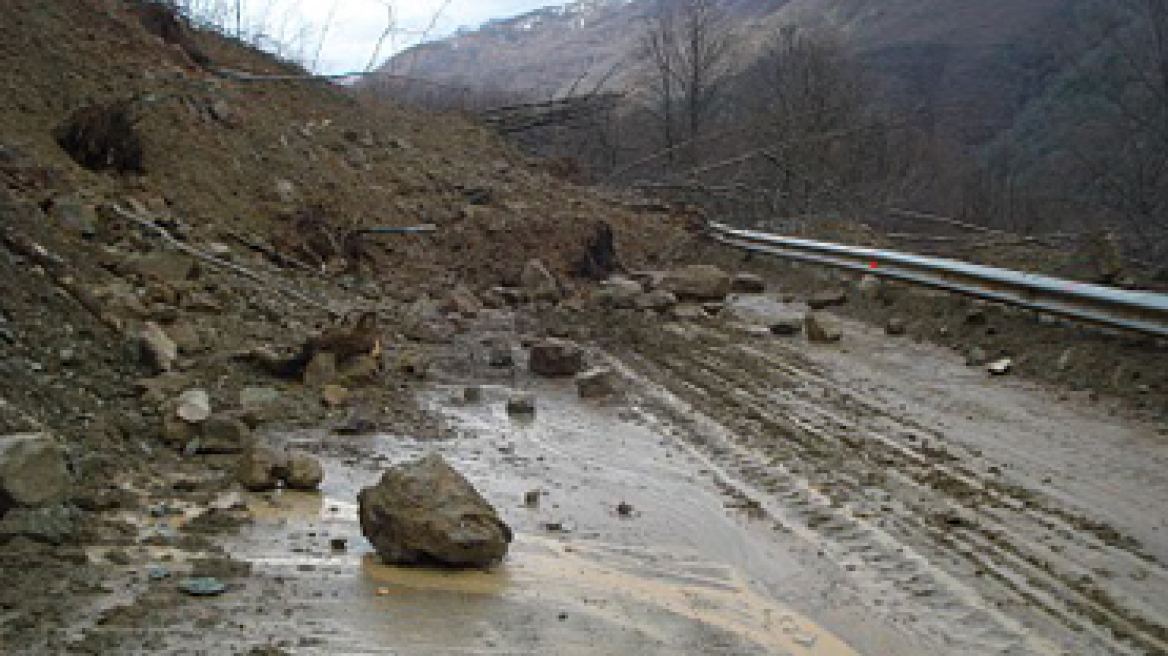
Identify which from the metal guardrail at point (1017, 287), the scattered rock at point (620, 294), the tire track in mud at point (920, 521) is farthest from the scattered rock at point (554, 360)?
the metal guardrail at point (1017, 287)

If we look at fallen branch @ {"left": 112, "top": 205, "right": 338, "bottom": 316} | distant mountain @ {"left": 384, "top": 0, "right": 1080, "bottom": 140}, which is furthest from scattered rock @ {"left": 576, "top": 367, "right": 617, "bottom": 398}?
distant mountain @ {"left": 384, "top": 0, "right": 1080, "bottom": 140}

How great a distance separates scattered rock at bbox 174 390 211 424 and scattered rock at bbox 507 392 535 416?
1.87 meters

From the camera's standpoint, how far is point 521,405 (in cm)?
628

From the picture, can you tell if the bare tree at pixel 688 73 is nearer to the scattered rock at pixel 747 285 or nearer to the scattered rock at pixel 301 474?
the scattered rock at pixel 747 285

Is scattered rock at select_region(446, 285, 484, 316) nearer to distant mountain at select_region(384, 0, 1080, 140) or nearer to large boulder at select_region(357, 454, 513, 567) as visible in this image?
large boulder at select_region(357, 454, 513, 567)

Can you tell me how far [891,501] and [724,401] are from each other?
2.08 m

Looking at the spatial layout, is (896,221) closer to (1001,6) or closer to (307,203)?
(307,203)

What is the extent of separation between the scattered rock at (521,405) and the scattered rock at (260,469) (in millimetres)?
2052

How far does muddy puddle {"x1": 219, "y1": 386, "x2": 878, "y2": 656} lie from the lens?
3197 mm

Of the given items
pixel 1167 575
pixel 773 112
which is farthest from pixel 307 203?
pixel 773 112

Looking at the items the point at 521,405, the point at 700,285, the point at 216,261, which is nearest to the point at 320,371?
the point at 521,405

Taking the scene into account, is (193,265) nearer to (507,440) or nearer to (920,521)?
(507,440)

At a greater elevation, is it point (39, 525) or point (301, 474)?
point (39, 525)

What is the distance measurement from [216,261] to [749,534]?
513 cm
